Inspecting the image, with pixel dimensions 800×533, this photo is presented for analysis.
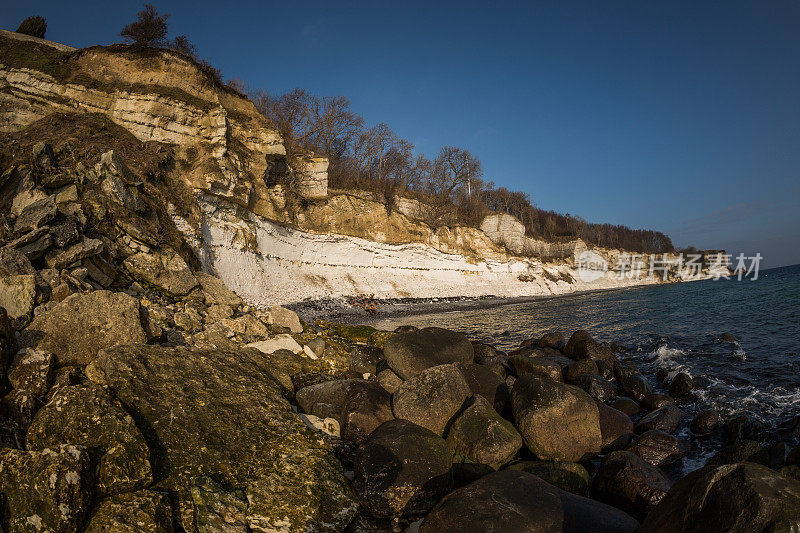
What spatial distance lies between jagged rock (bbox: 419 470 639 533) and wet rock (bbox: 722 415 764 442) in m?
4.88

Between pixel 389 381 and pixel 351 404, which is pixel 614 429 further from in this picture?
pixel 351 404

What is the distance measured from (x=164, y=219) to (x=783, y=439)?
19908 millimetres

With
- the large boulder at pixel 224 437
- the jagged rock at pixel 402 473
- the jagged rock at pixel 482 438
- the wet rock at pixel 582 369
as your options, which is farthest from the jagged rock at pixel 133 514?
the wet rock at pixel 582 369

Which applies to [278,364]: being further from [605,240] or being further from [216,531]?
[605,240]

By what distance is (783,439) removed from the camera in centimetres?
622

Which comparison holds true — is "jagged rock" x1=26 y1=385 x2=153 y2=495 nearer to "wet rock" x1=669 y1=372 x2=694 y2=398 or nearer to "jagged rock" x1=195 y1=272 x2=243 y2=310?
"jagged rock" x1=195 y1=272 x2=243 y2=310

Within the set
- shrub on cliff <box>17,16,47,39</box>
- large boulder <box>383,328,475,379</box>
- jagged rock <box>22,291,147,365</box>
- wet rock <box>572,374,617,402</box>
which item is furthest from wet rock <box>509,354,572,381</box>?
shrub on cliff <box>17,16,47,39</box>

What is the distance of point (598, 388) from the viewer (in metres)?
8.57

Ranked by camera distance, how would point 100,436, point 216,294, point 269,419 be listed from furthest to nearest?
point 216,294 → point 269,419 → point 100,436

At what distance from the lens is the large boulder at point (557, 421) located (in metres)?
5.50

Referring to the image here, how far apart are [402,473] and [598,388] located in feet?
20.9

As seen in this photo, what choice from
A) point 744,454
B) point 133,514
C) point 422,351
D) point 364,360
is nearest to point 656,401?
point 744,454

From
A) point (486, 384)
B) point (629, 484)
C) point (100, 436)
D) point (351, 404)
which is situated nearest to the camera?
point (100, 436)

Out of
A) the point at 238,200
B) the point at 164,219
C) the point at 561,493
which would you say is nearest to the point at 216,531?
the point at 561,493
